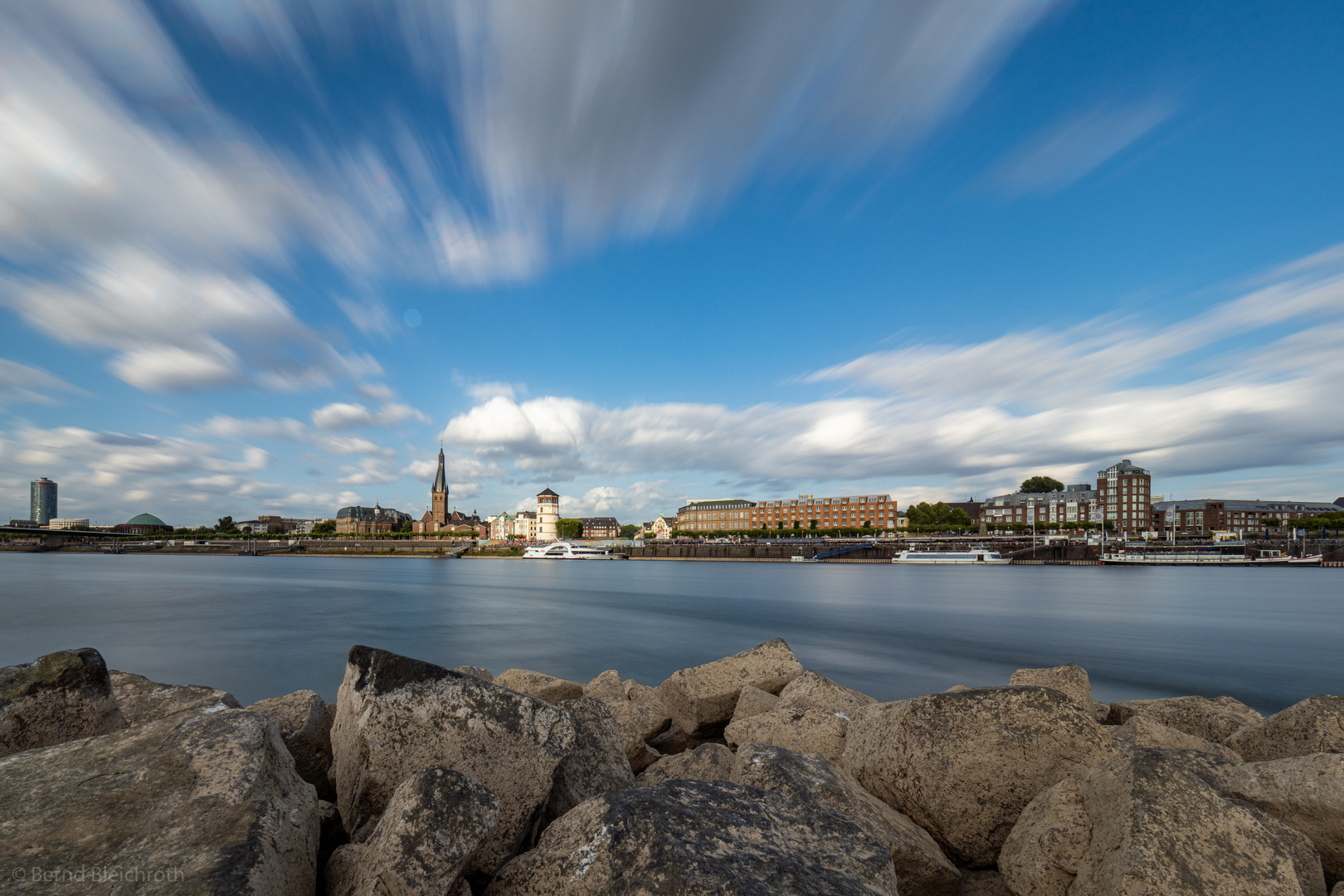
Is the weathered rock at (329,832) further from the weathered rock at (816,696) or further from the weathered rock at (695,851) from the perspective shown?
the weathered rock at (816,696)

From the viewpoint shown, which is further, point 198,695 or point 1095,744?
point 198,695

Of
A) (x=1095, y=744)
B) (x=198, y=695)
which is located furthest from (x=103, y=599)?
(x=1095, y=744)

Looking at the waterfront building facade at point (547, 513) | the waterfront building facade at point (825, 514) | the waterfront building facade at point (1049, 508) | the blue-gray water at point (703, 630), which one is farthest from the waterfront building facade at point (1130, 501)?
the waterfront building facade at point (547, 513)

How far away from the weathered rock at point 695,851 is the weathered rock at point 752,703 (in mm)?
3942

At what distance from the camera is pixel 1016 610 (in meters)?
35.2

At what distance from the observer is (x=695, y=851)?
246cm

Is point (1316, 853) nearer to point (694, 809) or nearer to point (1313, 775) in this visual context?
point (1313, 775)

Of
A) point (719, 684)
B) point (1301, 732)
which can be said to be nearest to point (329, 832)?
point (719, 684)

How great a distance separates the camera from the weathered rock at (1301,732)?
198 inches

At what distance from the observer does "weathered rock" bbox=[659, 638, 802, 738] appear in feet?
25.4

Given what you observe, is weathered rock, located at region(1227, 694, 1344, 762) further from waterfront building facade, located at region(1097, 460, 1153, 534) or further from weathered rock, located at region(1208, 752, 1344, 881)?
waterfront building facade, located at region(1097, 460, 1153, 534)

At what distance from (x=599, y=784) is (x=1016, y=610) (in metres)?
37.5

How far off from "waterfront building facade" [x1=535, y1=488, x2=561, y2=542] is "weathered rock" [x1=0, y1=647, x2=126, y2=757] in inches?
7288

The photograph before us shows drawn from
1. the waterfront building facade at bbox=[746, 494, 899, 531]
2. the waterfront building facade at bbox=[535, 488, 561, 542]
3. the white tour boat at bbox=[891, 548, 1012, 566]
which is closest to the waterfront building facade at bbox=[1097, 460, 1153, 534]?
the waterfront building facade at bbox=[746, 494, 899, 531]
